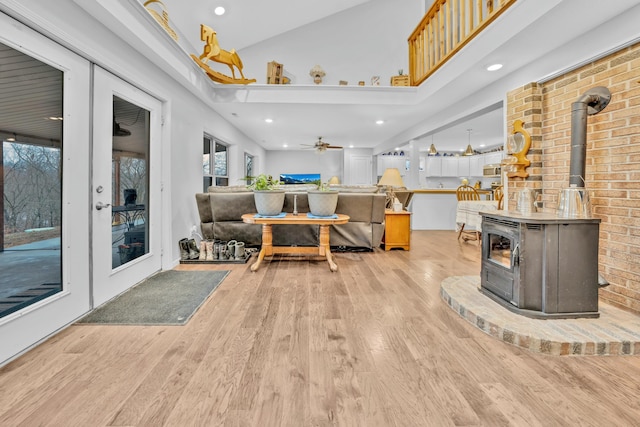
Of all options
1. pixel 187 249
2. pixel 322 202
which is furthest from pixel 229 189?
pixel 322 202

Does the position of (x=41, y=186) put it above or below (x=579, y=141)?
below

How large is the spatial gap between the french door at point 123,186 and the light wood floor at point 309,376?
67cm

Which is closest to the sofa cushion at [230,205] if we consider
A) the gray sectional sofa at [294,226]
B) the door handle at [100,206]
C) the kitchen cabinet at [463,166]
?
the gray sectional sofa at [294,226]

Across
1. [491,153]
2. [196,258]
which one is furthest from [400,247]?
[491,153]

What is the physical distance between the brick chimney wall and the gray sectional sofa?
85.9 inches

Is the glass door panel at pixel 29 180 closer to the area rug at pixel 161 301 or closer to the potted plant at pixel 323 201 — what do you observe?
the area rug at pixel 161 301

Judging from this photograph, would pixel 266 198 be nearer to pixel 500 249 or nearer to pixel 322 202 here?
pixel 322 202

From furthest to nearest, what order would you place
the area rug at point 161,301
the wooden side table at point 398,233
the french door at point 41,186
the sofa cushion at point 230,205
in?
the wooden side table at point 398,233, the sofa cushion at point 230,205, the area rug at point 161,301, the french door at point 41,186

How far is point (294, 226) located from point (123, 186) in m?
2.16

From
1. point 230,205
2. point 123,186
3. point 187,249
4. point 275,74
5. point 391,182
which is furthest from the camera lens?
point 391,182

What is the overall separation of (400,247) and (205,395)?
370 centimetres

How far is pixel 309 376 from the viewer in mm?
1462

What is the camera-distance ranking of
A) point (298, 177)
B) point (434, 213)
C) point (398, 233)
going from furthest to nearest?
point (298, 177) → point (434, 213) → point (398, 233)

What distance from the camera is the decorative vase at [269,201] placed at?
344cm
